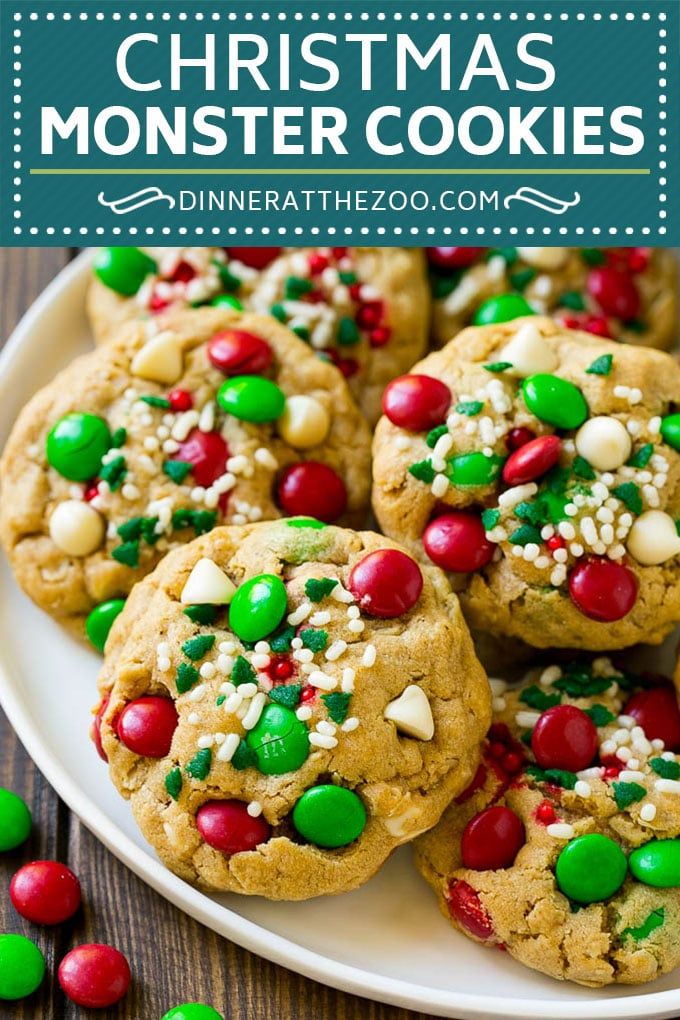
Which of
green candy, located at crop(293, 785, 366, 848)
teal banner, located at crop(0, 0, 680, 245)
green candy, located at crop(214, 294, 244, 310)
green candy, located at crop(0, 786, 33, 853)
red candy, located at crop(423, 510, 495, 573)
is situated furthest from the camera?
green candy, located at crop(214, 294, 244, 310)

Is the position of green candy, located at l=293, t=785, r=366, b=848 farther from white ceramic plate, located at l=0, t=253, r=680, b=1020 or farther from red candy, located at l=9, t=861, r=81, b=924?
red candy, located at l=9, t=861, r=81, b=924

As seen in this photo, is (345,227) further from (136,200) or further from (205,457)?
(205,457)

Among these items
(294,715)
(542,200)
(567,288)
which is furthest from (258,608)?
(567,288)

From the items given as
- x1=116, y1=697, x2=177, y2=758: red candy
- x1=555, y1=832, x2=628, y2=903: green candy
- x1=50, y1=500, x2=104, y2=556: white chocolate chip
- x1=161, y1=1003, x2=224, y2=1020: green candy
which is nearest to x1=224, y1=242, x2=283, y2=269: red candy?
x1=50, y1=500, x2=104, y2=556: white chocolate chip

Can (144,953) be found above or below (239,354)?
below

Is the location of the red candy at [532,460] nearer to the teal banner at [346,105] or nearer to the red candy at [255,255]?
the teal banner at [346,105]

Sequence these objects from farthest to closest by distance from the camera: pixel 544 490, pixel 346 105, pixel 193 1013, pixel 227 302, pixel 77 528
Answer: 1. pixel 227 302
2. pixel 346 105
3. pixel 77 528
4. pixel 544 490
5. pixel 193 1013

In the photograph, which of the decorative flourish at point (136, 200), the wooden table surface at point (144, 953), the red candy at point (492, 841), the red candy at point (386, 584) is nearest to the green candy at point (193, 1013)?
the wooden table surface at point (144, 953)
